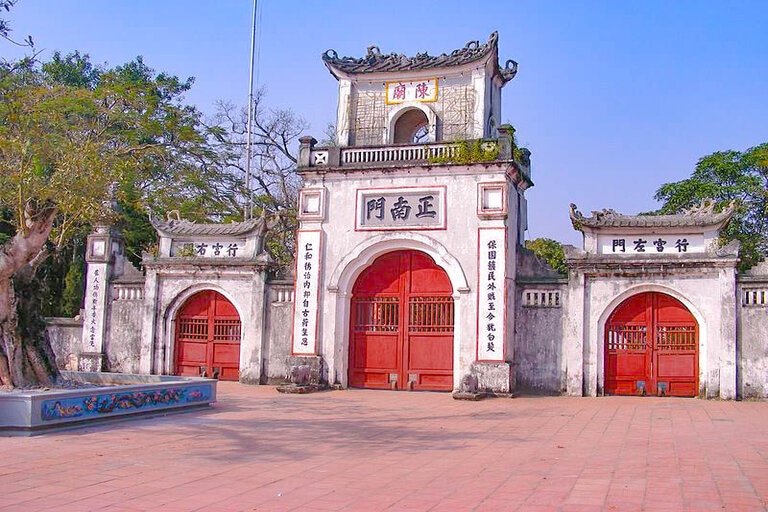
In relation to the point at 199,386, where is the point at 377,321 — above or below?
above

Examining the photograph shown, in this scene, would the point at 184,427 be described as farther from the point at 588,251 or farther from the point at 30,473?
the point at 588,251

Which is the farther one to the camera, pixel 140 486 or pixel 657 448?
pixel 657 448

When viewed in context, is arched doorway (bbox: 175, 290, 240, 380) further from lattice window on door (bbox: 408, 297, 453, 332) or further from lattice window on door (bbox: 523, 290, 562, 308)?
lattice window on door (bbox: 523, 290, 562, 308)

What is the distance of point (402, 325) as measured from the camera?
15.1m

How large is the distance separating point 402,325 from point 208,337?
425cm

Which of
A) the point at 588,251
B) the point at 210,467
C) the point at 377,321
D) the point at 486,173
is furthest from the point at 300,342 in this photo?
the point at 210,467

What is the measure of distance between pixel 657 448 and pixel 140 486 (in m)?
5.17

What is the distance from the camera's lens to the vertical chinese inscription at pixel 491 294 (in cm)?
1402

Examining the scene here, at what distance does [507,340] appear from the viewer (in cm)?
1414

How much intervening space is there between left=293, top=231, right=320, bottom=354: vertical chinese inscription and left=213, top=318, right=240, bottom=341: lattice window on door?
158 cm

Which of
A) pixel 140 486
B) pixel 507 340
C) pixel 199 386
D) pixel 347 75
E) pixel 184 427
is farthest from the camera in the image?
pixel 347 75

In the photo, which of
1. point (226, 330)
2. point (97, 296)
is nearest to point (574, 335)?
point (226, 330)

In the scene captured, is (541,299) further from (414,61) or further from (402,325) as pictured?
(414,61)

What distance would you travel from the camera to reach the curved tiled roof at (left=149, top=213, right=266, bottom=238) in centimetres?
1623
